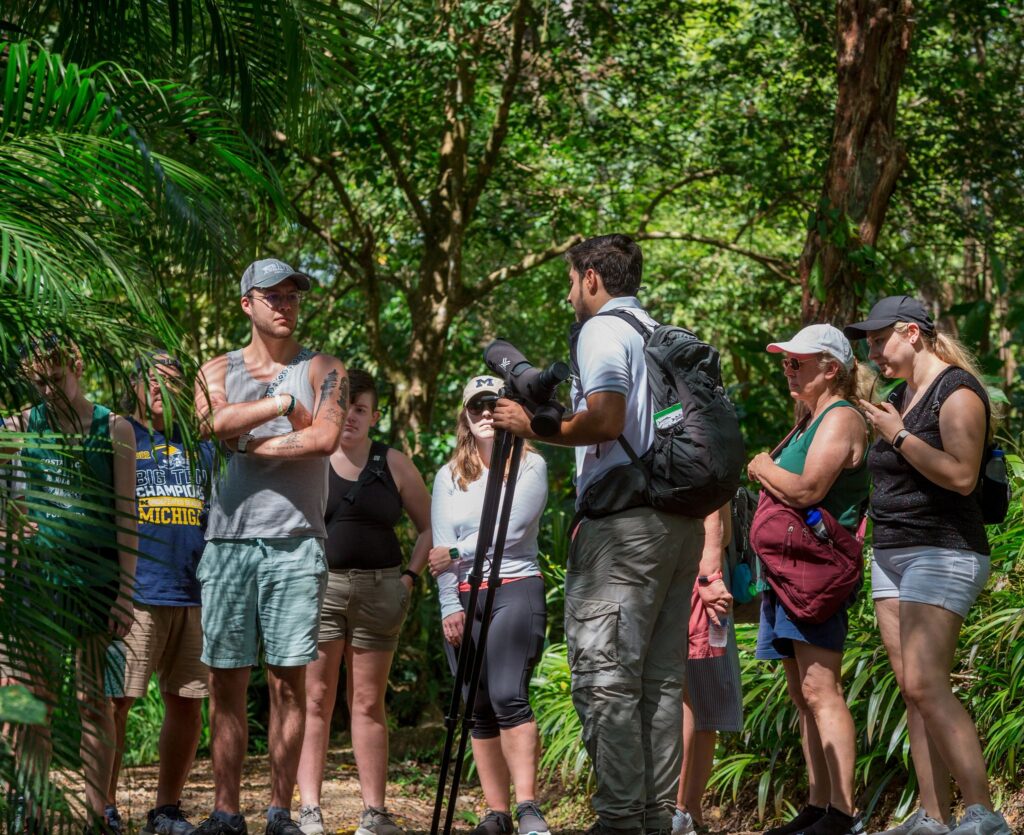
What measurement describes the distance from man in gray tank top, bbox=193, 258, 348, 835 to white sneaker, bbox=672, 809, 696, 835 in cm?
140

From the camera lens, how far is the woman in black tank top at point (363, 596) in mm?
5094

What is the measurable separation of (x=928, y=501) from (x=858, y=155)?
354 centimetres

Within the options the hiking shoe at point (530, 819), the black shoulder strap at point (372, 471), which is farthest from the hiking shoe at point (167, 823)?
the black shoulder strap at point (372, 471)

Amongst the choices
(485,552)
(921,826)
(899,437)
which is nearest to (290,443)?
(485,552)

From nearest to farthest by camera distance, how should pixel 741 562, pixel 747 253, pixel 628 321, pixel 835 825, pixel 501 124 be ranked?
pixel 628 321
pixel 835 825
pixel 741 562
pixel 501 124
pixel 747 253

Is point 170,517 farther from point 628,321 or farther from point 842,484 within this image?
point 842,484

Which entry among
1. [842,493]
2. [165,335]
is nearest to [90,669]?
[165,335]

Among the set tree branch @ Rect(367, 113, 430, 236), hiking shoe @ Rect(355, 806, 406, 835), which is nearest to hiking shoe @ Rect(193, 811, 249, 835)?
hiking shoe @ Rect(355, 806, 406, 835)

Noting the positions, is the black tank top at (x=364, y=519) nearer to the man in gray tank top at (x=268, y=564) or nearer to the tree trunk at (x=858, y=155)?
the man in gray tank top at (x=268, y=564)

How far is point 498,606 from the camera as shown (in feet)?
15.7

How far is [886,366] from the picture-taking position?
426 centimetres

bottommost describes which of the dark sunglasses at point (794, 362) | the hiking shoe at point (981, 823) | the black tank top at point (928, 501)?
the hiking shoe at point (981, 823)

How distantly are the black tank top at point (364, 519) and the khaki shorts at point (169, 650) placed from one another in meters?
0.65

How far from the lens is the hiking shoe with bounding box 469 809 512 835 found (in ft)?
15.4
